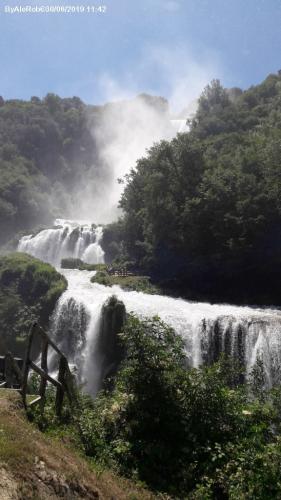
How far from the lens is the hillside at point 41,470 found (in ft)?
19.6

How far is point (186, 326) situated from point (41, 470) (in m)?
17.4

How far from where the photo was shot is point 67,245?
51.5 meters

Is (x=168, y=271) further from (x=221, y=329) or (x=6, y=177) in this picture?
(x=6, y=177)

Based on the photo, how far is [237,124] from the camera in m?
65.8

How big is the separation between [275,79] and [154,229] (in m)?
54.4

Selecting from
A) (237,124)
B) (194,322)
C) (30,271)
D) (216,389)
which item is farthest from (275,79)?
(216,389)

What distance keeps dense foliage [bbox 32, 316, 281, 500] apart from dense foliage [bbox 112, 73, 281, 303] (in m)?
22.4

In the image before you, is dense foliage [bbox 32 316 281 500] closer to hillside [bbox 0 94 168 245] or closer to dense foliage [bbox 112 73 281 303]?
dense foliage [bbox 112 73 281 303]

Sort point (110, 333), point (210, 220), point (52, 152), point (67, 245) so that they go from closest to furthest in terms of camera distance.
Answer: point (110, 333) → point (210, 220) → point (67, 245) → point (52, 152)

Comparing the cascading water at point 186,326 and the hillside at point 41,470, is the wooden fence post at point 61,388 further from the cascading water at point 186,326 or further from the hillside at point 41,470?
the cascading water at point 186,326

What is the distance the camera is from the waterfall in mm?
50500

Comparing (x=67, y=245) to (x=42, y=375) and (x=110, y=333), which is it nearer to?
(x=110, y=333)

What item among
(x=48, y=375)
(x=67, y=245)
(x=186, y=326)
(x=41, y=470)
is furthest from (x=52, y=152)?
(x=41, y=470)

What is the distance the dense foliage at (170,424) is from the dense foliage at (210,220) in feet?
73.4
